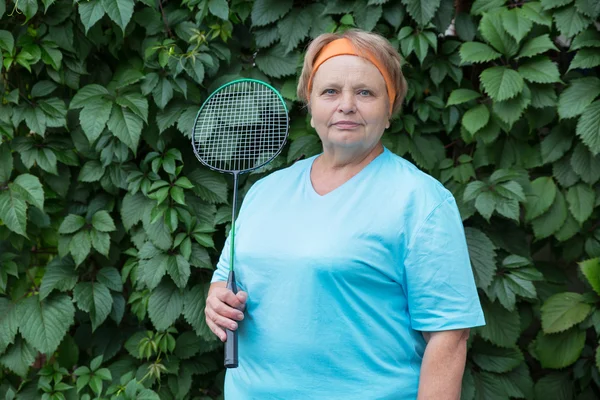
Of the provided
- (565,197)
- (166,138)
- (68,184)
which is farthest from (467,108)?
(68,184)

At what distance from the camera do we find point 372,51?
66.7 inches

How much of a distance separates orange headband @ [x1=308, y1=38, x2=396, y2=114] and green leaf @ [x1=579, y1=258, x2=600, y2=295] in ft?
4.13

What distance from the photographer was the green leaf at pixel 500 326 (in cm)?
261

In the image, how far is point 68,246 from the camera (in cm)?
276

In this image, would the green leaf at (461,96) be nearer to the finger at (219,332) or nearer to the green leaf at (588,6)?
the green leaf at (588,6)

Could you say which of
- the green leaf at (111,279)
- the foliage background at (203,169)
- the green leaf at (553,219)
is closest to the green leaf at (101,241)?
the foliage background at (203,169)

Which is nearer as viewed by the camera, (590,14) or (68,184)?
(590,14)

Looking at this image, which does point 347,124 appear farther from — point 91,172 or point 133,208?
→ point 91,172

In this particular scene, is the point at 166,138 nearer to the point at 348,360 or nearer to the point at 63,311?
the point at 63,311

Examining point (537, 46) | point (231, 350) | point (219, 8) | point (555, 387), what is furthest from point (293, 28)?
point (555, 387)

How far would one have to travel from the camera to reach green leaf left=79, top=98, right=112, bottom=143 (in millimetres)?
2576

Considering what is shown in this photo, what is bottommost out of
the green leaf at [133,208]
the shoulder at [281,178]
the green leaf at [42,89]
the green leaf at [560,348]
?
the green leaf at [560,348]

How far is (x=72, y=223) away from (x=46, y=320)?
1.36ft

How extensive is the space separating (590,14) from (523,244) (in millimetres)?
931
